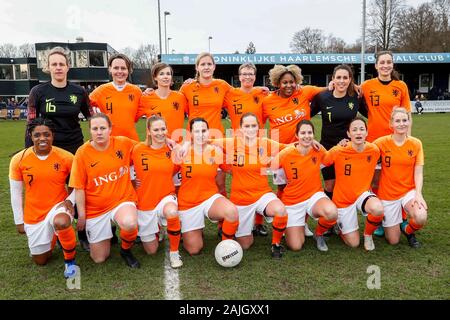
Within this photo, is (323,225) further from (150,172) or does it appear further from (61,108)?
(61,108)

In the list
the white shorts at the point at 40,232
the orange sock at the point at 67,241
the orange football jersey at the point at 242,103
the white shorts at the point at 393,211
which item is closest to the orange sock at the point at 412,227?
the white shorts at the point at 393,211

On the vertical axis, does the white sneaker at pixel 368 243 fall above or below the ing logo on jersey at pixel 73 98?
below

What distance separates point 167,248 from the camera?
431 centimetres

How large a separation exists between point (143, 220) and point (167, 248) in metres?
0.48

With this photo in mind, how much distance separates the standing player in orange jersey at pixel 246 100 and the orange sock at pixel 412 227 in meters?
1.54

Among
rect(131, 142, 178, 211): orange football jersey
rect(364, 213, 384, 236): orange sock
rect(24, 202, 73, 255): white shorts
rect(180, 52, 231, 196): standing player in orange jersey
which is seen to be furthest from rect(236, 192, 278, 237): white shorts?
rect(24, 202, 73, 255): white shorts

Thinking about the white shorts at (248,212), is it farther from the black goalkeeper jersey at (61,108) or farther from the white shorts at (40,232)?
the black goalkeeper jersey at (61,108)

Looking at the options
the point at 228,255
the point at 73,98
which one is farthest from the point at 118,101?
the point at 228,255

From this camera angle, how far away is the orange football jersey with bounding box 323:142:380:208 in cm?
425

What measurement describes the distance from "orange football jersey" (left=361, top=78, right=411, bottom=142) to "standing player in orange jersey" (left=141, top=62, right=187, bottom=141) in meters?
2.27

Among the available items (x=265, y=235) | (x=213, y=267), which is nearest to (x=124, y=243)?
(x=213, y=267)

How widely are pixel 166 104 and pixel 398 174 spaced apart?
2700mm

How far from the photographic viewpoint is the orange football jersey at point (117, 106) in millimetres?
4484

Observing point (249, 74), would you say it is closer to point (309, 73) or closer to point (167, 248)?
point (167, 248)
